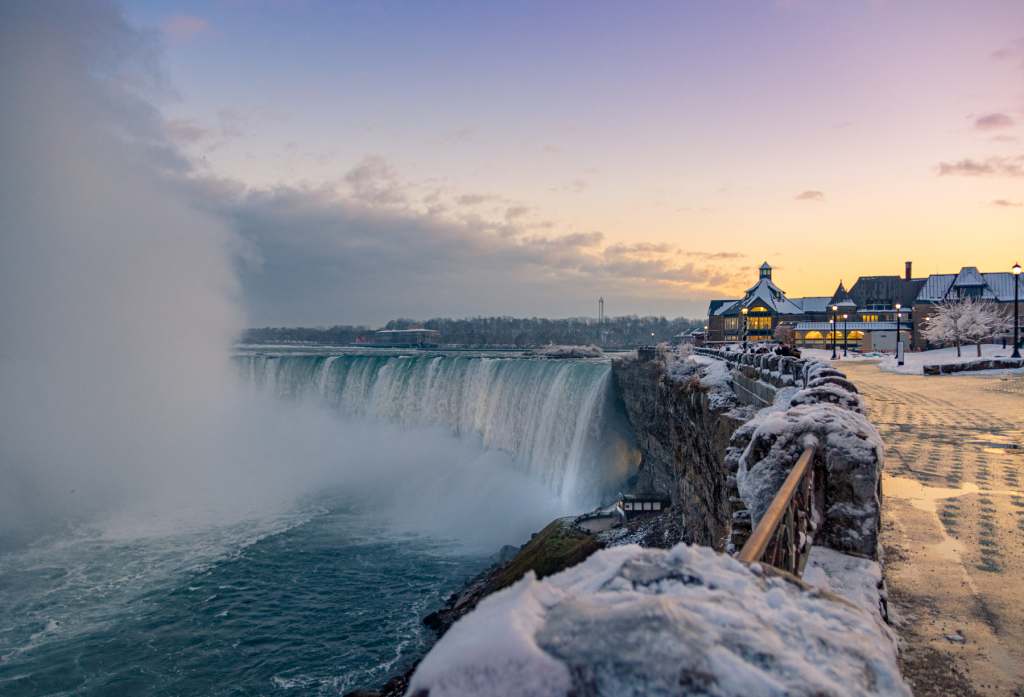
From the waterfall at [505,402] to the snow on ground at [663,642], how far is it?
2862 cm

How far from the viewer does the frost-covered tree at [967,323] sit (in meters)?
48.4

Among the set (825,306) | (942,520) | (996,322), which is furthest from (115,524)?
(825,306)

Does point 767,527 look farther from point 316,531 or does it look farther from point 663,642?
point 316,531

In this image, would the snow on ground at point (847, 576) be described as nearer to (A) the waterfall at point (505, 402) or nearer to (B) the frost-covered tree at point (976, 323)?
(A) the waterfall at point (505, 402)

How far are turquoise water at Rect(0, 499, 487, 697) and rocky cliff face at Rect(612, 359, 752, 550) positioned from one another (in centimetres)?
887

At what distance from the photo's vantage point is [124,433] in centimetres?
4434

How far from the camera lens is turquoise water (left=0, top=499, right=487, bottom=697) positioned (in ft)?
51.8

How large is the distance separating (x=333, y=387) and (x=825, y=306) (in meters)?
65.2

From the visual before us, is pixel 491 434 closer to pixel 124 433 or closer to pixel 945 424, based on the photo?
pixel 945 424

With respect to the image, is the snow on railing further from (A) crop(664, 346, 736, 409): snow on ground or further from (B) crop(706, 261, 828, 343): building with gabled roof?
(B) crop(706, 261, 828, 343): building with gabled roof

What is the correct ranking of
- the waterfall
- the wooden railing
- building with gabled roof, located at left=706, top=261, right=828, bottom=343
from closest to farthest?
the wooden railing → the waterfall → building with gabled roof, located at left=706, top=261, right=828, bottom=343

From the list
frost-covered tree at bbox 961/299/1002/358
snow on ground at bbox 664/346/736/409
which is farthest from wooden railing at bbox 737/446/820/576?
frost-covered tree at bbox 961/299/1002/358

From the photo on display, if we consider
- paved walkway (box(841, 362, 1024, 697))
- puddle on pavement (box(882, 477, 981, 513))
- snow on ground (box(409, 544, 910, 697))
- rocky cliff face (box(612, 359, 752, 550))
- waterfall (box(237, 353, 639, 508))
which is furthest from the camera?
waterfall (box(237, 353, 639, 508))

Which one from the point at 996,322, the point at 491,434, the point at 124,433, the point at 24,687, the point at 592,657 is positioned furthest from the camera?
the point at 996,322
